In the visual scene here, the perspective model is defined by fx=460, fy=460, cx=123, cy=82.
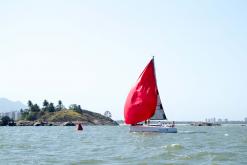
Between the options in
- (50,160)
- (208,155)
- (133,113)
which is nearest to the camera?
(50,160)

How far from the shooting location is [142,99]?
264 ft

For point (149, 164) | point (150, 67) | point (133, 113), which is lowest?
point (149, 164)

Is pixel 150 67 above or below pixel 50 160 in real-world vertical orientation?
above

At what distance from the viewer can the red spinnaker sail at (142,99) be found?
262ft

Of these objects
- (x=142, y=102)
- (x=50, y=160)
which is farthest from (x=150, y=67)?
(x=50, y=160)

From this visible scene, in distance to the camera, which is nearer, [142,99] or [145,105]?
[142,99]

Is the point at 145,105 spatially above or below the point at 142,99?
below

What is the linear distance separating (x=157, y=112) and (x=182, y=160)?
47718mm

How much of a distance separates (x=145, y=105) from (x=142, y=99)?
4.12 feet

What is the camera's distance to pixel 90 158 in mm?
37656

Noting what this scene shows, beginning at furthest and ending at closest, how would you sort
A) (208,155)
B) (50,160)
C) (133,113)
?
(133,113)
(208,155)
(50,160)

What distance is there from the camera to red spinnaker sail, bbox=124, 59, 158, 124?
79750 millimetres

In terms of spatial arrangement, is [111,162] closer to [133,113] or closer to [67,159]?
[67,159]

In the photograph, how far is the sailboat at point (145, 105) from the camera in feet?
261
